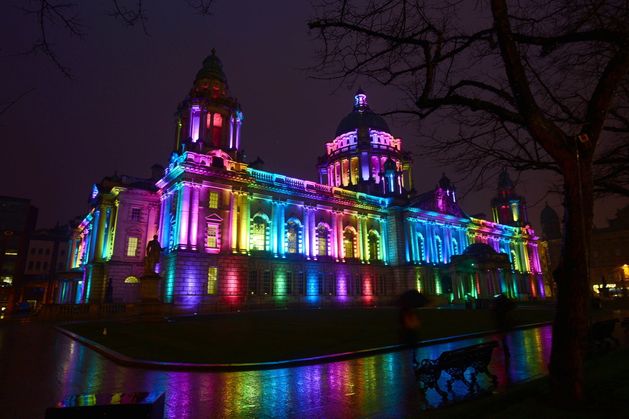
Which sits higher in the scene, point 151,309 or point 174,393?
point 151,309

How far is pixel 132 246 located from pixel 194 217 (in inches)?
485

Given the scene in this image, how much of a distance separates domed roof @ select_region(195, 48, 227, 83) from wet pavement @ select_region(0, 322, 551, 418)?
41720 mm

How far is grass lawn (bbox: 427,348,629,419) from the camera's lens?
216 inches

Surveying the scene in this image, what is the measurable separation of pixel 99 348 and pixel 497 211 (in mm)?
88797

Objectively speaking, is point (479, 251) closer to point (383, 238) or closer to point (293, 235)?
point (383, 238)

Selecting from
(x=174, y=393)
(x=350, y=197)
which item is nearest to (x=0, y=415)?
(x=174, y=393)

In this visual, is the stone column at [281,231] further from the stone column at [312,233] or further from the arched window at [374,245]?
the arched window at [374,245]

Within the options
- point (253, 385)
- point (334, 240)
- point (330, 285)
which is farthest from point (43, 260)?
point (253, 385)

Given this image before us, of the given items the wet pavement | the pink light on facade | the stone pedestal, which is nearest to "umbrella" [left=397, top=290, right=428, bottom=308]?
the wet pavement

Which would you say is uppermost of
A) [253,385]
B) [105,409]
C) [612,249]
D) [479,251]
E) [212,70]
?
[212,70]

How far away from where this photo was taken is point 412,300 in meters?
9.13

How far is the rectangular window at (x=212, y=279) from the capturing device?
1451 inches

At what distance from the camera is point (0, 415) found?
6977 millimetres

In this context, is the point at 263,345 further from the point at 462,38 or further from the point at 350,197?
the point at 350,197
